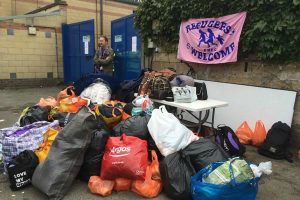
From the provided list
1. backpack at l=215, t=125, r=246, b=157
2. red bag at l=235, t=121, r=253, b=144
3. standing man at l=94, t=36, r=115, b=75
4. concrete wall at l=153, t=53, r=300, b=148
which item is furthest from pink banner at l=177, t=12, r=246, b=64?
standing man at l=94, t=36, r=115, b=75

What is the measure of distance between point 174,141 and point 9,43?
8.40 metres

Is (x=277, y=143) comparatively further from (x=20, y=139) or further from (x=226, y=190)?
(x=20, y=139)

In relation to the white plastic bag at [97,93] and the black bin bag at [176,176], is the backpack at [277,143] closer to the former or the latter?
the black bin bag at [176,176]

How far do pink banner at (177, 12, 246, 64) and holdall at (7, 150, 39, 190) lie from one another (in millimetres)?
3370

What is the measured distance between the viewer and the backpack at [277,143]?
3.95 meters

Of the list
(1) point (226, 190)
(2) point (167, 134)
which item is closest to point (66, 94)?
(2) point (167, 134)

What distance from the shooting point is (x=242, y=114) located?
15.5 ft

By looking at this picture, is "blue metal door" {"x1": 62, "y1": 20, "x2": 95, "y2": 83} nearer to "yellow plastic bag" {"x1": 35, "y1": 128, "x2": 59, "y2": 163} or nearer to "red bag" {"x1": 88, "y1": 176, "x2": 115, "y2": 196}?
"yellow plastic bag" {"x1": 35, "y1": 128, "x2": 59, "y2": 163}

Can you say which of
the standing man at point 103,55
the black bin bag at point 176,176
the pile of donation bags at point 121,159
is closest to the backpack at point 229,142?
the pile of donation bags at point 121,159

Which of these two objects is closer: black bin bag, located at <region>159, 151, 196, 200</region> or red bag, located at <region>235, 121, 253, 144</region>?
black bin bag, located at <region>159, 151, 196, 200</region>

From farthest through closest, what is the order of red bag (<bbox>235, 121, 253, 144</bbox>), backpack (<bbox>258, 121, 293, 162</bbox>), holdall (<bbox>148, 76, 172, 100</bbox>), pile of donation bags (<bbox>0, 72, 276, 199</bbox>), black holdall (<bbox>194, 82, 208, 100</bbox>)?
red bag (<bbox>235, 121, 253, 144</bbox>), black holdall (<bbox>194, 82, 208, 100</bbox>), holdall (<bbox>148, 76, 172, 100</bbox>), backpack (<bbox>258, 121, 293, 162</bbox>), pile of donation bags (<bbox>0, 72, 276, 199</bbox>)

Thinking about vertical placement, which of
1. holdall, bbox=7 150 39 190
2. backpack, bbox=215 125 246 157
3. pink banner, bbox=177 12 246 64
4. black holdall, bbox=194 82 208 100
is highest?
pink banner, bbox=177 12 246 64

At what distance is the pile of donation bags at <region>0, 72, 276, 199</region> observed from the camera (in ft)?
9.04

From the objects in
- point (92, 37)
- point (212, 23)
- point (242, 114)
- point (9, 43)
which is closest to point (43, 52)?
point (9, 43)
